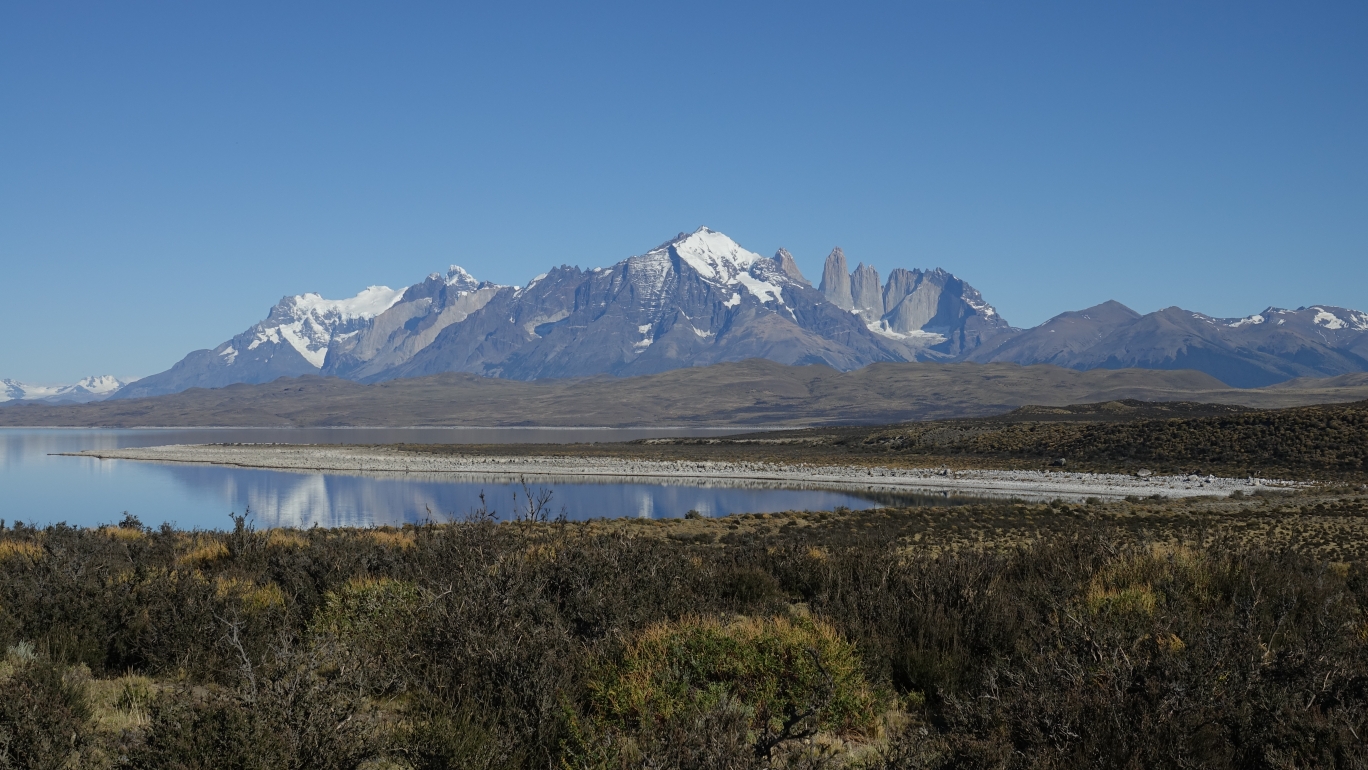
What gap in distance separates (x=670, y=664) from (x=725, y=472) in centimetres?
5461

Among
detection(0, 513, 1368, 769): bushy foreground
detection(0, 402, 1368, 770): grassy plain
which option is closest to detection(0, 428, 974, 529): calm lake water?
detection(0, 402, 1368, 770): grassy plain

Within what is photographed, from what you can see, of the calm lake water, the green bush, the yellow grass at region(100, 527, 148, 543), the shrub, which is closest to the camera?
the green bush

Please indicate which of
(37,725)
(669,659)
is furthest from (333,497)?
(37,725)

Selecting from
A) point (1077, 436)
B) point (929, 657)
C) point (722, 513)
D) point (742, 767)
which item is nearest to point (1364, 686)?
point (929, 657)

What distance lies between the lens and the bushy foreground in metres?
4.73

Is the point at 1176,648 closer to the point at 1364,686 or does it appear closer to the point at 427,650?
the point at 1364,686

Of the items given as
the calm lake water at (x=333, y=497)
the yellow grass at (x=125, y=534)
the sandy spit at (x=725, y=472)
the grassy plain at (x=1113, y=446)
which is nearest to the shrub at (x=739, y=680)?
the yellow grass at (x=125, y=534)

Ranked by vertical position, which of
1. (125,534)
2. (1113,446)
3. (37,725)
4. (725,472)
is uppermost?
(37,725)

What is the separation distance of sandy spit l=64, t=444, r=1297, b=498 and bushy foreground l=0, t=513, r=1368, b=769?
30764 millimetres

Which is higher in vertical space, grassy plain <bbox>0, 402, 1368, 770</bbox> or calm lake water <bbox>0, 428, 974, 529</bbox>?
grassy plain <bbox>0, 402, 1368, 770</bbox>

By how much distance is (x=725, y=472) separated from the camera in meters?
60.7

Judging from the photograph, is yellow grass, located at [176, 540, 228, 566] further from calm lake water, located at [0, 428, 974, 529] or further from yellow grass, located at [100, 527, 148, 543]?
calm lake water, located at [0, 428, 974, 529]

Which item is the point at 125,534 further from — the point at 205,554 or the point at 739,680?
the point at 739,680

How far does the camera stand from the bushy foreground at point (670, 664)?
4.73 meters
